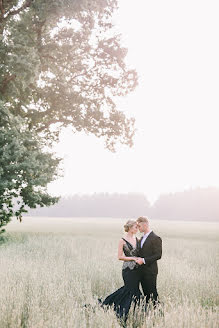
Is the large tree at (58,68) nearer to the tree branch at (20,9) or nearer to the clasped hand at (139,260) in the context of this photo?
the tree branch at (20,9)

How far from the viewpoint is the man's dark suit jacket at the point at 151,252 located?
6.76m

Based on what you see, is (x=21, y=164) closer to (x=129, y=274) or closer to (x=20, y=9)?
(x=20, y=9)

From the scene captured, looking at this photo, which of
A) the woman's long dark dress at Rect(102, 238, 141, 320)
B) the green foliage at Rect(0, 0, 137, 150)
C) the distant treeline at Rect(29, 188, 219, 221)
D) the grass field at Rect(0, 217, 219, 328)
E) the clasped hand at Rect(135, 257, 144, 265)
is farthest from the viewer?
the distant treeline at Rect(29, 188, 219, 221)

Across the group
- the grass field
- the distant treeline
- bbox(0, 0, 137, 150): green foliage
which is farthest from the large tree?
the distant treeline

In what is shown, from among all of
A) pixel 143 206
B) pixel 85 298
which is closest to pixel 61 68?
pixel 85 298

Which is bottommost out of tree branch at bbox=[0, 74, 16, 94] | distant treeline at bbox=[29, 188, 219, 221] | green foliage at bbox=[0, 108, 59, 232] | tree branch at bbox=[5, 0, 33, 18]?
distant treeline at bbox=[29, 188, 219, 221]

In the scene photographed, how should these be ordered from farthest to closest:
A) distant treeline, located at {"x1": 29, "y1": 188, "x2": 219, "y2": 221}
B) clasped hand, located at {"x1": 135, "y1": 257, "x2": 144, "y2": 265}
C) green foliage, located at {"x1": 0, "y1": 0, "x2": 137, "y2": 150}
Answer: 1. distant treeline, located at {"x1": 29, "y1": 188, "x2": 219, "y2": 221}
2. green foliage, located at {"x1": 0, "y1": 0, "x2": 137, "y2": 150}
3. clasped hand, located at {"x1": 135, "y1": 257, "x2": 144, "y2": 265}

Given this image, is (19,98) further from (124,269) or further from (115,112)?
(124,269)

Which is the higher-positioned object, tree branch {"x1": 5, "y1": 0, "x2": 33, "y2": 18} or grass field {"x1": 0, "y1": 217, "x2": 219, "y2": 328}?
tree branch {"x1": 5, "y1": 0, "x2": 33, "y2": 18}

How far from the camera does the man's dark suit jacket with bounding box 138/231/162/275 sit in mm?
6762

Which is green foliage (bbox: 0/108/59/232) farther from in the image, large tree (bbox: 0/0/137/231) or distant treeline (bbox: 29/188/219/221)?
distant treeline (bbox: 29/188/219/221)

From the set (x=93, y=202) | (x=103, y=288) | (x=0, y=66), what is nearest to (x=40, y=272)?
(x=103, y=288)

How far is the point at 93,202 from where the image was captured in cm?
17000

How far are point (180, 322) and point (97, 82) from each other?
15.5 m
